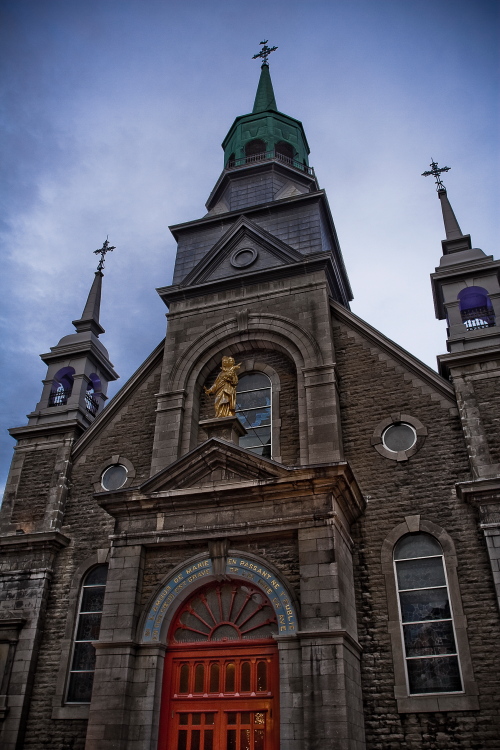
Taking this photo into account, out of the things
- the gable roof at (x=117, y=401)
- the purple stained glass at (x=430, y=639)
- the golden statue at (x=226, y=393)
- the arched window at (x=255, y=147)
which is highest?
the arched window at (x=255, y=147)

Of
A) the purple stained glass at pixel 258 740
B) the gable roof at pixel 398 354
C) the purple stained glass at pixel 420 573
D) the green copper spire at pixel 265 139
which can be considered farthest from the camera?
the green copper spire at pixel 265 139

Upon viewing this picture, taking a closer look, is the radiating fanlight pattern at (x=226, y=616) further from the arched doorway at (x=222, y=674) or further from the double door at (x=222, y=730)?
the double door at (x=222, y=730)

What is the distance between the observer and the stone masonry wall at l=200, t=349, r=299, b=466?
1526 cm

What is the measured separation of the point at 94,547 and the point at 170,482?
3649mm

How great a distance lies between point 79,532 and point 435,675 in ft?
29.1

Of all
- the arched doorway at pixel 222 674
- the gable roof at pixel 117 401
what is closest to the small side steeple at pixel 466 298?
the arched doorway at pixel 222 674

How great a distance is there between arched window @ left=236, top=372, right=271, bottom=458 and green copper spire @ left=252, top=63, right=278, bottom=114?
1612cm

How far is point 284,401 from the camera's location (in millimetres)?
16141

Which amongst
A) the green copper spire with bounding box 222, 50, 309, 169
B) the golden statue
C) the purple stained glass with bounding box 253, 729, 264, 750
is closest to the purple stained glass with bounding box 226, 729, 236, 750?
the purple stained glass with bounding box 253, 729, 264, 750

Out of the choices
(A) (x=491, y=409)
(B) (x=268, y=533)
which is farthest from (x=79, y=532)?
(A) (x=491, y=409)

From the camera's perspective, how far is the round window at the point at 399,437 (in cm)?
1452

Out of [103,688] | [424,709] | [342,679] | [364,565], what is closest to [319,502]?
[364,565]

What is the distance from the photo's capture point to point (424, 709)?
11727 millimetres

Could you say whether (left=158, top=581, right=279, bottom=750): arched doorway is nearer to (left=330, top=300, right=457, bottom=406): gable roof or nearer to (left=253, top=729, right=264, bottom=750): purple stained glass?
(left=253, top=729, right=264, bottom=750): purple stained glass
